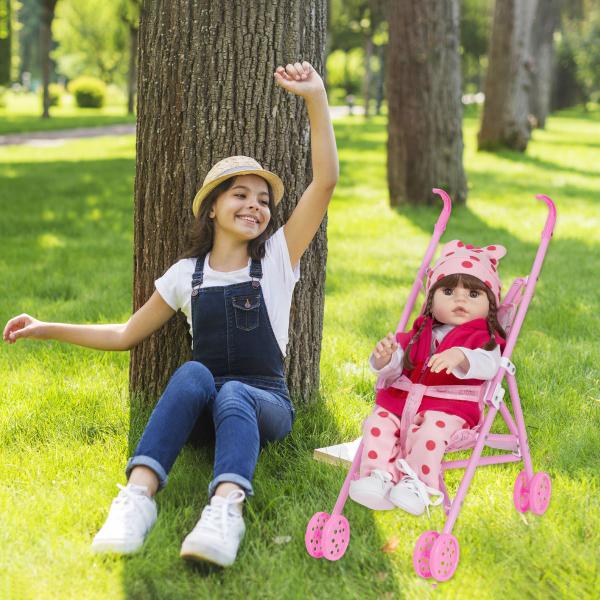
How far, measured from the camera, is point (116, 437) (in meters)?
3.65

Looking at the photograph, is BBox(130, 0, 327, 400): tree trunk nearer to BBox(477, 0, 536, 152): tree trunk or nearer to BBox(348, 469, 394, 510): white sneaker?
BBox(348, 469, 394, 510): white sneaker

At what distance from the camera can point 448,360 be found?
9.64 ft

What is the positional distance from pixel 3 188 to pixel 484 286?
970cm

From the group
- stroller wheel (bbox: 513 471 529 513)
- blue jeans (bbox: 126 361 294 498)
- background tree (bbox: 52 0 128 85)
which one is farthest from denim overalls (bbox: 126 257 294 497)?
background tree (bbox: 52 0 128 85)

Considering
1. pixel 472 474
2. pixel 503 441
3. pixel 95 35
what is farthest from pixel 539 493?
pixel 95 35

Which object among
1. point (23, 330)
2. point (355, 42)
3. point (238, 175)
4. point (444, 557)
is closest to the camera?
point (444, 557)

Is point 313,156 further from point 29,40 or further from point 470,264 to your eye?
point 29,40

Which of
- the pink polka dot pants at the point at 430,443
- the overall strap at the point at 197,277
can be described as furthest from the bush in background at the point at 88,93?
the pink polka dot pants at the point at 430,443

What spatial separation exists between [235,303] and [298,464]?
67cm

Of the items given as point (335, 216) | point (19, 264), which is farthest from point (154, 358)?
point (335, 216)

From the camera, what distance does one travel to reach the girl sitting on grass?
302 centimetres

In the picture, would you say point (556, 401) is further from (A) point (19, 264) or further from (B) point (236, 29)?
(A) point (19, 264)

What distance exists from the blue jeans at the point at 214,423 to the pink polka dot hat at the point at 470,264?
0.80m

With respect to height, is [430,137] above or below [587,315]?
above
